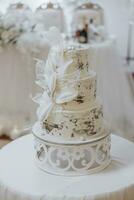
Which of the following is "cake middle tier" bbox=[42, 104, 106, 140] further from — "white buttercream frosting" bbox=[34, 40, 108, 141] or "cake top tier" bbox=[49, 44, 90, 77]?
"cake top tier" bbox=[49, 44, 90, 77]

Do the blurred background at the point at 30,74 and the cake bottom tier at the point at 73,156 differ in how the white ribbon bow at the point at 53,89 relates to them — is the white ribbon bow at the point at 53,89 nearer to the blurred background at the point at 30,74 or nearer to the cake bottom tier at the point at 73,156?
the cake bottom tier at the point at 73,156

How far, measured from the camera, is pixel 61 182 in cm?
111

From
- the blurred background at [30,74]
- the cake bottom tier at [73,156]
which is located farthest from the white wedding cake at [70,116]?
the blurred background at [30,74]

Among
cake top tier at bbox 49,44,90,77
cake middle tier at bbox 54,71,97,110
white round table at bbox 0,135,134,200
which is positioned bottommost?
white round table at bbox 0,135,134,200

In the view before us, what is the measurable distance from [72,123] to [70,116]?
2 cm

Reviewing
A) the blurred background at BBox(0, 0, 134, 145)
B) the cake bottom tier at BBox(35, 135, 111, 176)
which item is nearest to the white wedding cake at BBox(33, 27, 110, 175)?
the cake bottom tier at BBox(35, 135, 111, 176)

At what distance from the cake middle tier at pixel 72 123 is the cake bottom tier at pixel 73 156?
3 centimetres

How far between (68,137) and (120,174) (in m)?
0.19

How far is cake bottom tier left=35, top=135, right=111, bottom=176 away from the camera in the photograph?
114 cm

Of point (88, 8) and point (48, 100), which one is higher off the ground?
point (48, 100)

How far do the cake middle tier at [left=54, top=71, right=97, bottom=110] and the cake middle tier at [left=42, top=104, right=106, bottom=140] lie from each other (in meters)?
0.02

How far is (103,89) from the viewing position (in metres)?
2.74

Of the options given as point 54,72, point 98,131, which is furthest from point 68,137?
point 54,72

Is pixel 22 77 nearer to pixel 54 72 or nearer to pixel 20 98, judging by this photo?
pixel 20 98
